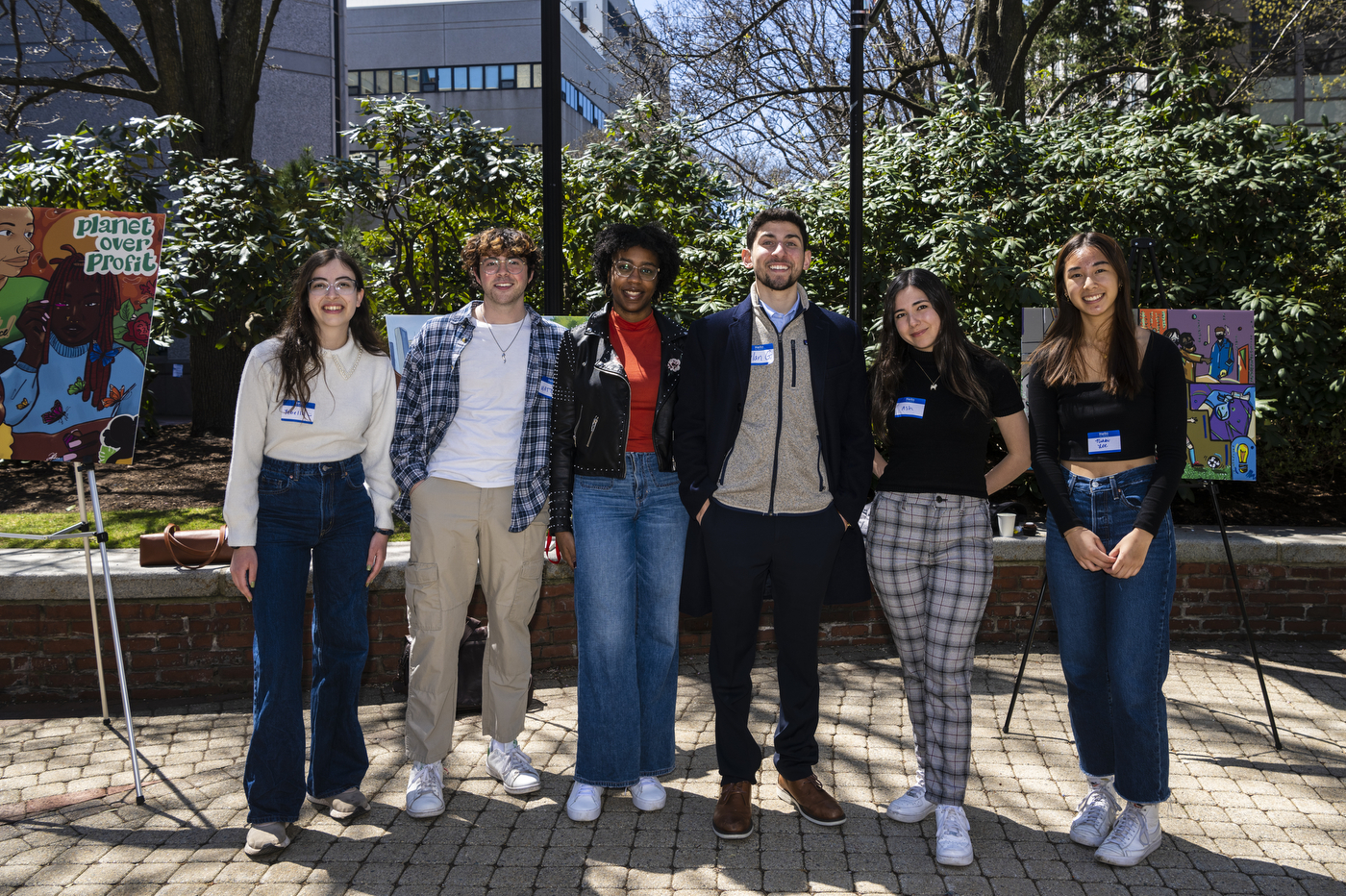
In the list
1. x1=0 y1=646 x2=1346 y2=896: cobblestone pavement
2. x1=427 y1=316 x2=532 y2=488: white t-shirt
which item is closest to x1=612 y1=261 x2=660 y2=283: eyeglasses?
x1=427 y1=316 x2=532 y2=488: white t-shirt

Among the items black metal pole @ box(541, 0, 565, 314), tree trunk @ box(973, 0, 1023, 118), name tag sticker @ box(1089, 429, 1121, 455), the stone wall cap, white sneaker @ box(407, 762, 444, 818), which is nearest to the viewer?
name tag sticker @ box(1089, 429, 1121, 455)

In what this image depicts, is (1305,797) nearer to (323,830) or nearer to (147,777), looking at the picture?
(323,830)

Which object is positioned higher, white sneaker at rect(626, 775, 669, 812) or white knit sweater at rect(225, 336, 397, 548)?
white knit sweater at rect(225, 336, 397, 548)

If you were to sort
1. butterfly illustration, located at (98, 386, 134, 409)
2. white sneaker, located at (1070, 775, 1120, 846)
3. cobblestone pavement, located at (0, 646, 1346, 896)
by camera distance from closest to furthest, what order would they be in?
cobblestone pavement, located at (0, 646, 1346, 896) → white sneaker, located at (1070, 775, 1120, 846) → butterfly illustration, located at (98, 386, 134, 409)

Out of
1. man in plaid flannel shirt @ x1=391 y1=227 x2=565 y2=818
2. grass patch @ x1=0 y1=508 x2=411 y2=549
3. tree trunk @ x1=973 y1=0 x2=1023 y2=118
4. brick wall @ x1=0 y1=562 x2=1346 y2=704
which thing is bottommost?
brick wall @ x1=0 y1=562 x2=1346 y2=704

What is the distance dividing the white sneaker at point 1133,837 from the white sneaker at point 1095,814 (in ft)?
0.22

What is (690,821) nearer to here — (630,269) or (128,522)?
(630,269)

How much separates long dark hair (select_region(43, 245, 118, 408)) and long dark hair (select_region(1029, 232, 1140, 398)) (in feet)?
12.9

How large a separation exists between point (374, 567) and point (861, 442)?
1928mm

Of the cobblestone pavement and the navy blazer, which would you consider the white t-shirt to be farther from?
the cobblestone pavement

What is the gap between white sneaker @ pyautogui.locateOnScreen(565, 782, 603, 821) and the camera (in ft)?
12.0

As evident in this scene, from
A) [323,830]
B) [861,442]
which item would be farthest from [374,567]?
[861,442]

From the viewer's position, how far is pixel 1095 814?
3486mm

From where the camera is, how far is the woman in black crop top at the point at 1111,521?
3301 mm
